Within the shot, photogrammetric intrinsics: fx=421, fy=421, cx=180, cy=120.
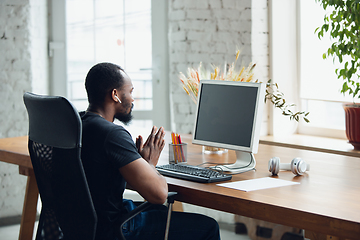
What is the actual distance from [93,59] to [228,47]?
118 cm

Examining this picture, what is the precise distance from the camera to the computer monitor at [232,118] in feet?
6.04

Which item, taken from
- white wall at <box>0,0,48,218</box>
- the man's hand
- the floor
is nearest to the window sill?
the floor

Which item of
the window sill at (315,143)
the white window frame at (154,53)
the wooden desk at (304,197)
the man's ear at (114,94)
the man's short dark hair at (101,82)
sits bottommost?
the wooden desk at (304,197)

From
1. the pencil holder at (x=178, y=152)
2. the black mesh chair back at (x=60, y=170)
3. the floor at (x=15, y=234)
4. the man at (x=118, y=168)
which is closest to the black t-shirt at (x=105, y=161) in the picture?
the man at (x=118, y=168)

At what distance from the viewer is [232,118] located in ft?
6.31

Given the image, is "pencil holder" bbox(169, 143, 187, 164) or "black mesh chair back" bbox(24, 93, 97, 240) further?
"pencil holder" bbox(169, 143, 187, 164)

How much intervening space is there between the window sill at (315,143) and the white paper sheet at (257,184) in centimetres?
108

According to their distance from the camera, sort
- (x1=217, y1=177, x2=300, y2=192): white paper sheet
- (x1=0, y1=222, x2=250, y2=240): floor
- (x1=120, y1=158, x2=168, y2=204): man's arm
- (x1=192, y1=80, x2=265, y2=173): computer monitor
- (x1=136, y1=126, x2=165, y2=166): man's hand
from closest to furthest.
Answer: (x1=120, y1=158, x2=168, y2=204): man's arm → (x1=217, y1=177, x2=300, y2=192): white paper sheet → (x1=136, y1=126, x2=165, y2=166): man's hand → (x1=192, y1=80, x2=265, y2=173): computer monitor → (x1=0, y1=222, x2=250, y2=240): floor

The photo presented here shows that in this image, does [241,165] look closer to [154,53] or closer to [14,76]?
[154,53]

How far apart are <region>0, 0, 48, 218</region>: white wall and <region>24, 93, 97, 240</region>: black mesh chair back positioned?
1978 millimetres

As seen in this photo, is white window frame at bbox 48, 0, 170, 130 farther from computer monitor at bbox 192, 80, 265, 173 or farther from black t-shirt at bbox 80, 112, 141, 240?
black t-shirt at bbox 80, 112, 141, 240

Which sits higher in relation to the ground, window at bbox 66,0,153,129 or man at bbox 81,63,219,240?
window at bbox 66,0,153,129

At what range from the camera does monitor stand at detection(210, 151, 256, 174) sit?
189 cm

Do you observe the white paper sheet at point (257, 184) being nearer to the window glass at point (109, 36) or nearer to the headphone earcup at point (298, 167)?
the headphone earcup at point (298, 167)
